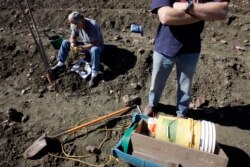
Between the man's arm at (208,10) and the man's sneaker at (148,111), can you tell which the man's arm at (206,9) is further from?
the man's sneaker at (148,111)

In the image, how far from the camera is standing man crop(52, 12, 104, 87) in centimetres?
638

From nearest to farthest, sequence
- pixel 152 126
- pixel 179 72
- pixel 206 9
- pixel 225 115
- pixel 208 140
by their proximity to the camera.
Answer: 1. pixel 206 9
2. pixel 208 140
3. pixel 152 126
4. pixel 179 72
5. pixel 225 115

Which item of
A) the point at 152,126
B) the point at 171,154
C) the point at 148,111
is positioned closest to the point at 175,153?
the point at 171,154

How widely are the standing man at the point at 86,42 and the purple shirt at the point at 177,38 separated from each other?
87.8 inches

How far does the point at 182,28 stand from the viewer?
13.6 ft

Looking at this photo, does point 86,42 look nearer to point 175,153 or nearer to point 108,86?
point 108,86

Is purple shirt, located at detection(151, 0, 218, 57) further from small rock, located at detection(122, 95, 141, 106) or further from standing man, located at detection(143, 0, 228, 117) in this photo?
small rock, located at detection(122, 95, 141, 106)

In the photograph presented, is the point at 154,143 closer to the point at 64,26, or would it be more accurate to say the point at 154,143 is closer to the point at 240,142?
the point at 240,142

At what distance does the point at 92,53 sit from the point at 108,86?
74cm

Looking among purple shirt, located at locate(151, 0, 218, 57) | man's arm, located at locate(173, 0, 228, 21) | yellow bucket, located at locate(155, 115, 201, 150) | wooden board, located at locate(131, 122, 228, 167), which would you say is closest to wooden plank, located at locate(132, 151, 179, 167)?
wooden board, located at locate(131, 122, 228, 167)

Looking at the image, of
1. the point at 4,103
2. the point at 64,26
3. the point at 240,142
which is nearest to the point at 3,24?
the point at 64,26

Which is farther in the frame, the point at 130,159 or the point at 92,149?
the point at 92,149

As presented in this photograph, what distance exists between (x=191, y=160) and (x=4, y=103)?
11.8 feet

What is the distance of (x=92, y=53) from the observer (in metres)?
6.50
